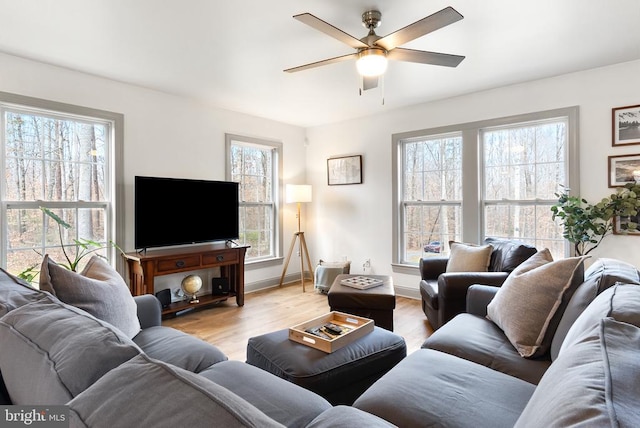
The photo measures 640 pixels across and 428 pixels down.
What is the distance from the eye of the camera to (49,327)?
840 mm

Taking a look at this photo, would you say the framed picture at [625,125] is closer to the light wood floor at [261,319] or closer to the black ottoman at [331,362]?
the light wood floor at [261,319]

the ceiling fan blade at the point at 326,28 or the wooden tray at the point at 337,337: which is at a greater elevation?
the ceiling fan blade at the point at 326,28

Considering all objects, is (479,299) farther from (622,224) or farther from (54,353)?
(54,353)

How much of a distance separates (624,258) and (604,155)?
3.22ft

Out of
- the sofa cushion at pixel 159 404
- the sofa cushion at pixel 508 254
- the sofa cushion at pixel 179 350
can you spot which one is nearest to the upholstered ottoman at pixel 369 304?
the sofa cushion at pixel 508 254

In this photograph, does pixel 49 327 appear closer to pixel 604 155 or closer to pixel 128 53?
pixel 128 53

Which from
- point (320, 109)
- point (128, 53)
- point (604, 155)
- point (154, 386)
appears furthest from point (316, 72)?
point (154, 386)

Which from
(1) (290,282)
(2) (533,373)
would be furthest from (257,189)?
(2) (533,373)

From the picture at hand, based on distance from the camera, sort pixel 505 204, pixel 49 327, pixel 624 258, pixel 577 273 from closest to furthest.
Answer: pixel 49 327, pixel 577 273, pixel 624 258, pixel 505 204

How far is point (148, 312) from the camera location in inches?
83.0

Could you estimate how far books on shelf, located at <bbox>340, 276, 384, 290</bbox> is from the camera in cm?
288

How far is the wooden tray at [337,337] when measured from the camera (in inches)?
71.4

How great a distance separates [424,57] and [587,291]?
171cm

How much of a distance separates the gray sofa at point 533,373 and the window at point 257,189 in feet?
11.0
